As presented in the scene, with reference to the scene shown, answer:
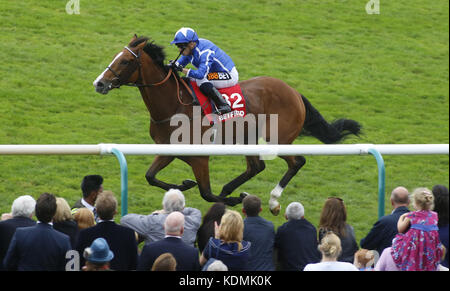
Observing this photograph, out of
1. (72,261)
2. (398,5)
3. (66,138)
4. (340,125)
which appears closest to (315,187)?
(340,125)

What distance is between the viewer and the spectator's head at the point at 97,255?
11.7ft

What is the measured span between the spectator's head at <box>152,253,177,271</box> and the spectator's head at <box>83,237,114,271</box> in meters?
0.23

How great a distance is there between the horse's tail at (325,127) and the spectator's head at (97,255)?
4.46m

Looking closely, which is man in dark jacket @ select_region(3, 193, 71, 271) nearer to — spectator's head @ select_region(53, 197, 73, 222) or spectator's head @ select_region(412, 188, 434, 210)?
spectator's head @ select_region(53, 197, 73, 222)

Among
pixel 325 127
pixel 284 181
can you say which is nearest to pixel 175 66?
pixel 284 181

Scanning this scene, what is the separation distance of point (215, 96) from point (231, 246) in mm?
2711

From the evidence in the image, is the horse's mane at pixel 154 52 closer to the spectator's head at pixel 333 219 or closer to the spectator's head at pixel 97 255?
the spectator's head at pixel 333 219

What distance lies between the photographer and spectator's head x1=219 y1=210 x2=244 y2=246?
13.3ft

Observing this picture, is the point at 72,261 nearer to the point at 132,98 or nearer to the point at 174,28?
the point at 132,98

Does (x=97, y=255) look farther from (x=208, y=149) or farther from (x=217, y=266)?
(x=208, y=149)

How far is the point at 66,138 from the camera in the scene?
→ 988 centimetres

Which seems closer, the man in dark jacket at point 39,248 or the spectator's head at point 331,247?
the spectator's head at point 331,247

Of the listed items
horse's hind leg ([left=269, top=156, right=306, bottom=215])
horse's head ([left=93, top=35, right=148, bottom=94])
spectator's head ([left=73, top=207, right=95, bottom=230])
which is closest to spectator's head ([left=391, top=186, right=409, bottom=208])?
spectator's head ([left=73, top=207, right=95, bottom=230])

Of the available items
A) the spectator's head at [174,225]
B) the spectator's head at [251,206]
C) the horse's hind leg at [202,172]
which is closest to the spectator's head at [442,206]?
the spectator's head at [251,206]
